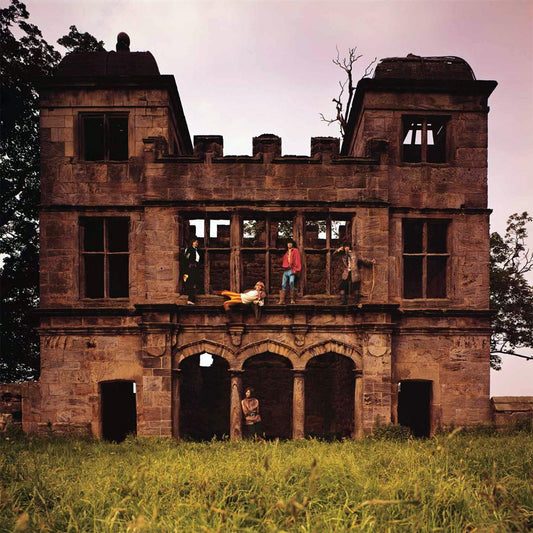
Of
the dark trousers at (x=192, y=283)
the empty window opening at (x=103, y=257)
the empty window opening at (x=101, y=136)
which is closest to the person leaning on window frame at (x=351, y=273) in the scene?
the dark trousers at (x=192, y=283)

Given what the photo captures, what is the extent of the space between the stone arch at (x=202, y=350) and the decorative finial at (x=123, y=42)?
983cm

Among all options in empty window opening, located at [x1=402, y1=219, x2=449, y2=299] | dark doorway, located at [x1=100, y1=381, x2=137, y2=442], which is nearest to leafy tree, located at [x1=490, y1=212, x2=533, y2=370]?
empty window opening, located at [x1=402, y1=219, x2=449, y2=299]

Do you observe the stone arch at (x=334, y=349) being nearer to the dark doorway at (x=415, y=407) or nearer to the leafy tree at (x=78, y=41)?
the dark doorway at (x=415, y=407)

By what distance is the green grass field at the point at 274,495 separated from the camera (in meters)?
4.36

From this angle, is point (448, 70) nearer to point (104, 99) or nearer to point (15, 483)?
point (104, 99)

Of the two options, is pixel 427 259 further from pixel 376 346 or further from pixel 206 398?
pixel 206 398

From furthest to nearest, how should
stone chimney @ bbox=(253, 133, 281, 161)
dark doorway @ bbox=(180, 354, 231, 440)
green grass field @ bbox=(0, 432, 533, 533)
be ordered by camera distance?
dark doorway @ bbox=(180, 354, 231, 440) < stone chimney @ bbox=(253, 133, 281, 161) < green grass field @ bbox=(0, 432, 533, 533)

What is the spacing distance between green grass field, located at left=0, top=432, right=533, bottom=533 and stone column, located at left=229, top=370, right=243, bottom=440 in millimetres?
4658

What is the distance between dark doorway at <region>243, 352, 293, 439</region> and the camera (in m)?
17.4

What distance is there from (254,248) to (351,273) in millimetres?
2804

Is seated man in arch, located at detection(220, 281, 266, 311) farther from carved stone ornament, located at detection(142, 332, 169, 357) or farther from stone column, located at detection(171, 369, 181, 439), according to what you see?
stone column, located at detection(171, 369, 181, 439)

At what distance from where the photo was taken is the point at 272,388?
1764 cm

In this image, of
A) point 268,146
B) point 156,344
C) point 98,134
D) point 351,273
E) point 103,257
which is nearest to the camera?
point 156,344

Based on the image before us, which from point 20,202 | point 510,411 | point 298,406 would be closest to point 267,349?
point 298,406
